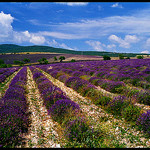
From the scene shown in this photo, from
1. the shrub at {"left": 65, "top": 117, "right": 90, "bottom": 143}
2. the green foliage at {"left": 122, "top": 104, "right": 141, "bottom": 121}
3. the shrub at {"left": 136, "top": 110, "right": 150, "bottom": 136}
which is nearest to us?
the shrub at {"left": 65, "top": 117, "right": 90, "bottom": 143}

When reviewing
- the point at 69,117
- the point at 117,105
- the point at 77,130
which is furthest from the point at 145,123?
the point at 69,117

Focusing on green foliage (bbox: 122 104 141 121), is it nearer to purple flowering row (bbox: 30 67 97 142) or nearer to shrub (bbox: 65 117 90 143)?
purple flowering row (bbox: 30 67 97 142)

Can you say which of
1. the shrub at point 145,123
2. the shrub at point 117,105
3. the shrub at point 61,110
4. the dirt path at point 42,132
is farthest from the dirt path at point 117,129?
the dirt path at point 42,132

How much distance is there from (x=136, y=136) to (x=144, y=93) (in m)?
4.11

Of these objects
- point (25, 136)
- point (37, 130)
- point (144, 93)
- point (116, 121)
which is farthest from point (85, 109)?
point (144, 93)

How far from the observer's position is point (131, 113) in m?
5.77

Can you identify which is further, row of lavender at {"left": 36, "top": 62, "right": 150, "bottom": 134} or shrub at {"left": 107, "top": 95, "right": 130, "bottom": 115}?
shrub at {"left": 107, "top": 95, "right": 130, "bottom": 115}

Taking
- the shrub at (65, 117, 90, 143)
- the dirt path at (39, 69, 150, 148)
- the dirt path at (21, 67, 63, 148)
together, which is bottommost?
the dirt path at (21, 67, 63, 148)

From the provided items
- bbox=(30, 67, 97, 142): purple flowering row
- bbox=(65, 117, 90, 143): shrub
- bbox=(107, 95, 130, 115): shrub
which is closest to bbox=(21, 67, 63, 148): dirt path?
bbox=(30, 67, 97, 142): purple flowering row

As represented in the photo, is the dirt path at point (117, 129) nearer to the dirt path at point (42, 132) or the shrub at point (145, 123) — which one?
the shrub at point (145, 123)

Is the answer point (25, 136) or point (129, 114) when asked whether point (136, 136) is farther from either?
point (25, 136)

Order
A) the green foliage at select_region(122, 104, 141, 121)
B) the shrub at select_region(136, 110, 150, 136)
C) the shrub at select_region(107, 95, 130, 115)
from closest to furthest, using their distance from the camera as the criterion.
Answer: the shrub at select_region(136, 110, 150, 136) → the green foliage at select_region(122, 104, 141, 121) → the shrub at select_region(107, 95, 130, 115)

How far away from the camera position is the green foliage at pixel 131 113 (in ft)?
18.4

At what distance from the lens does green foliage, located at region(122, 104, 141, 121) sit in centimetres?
561
